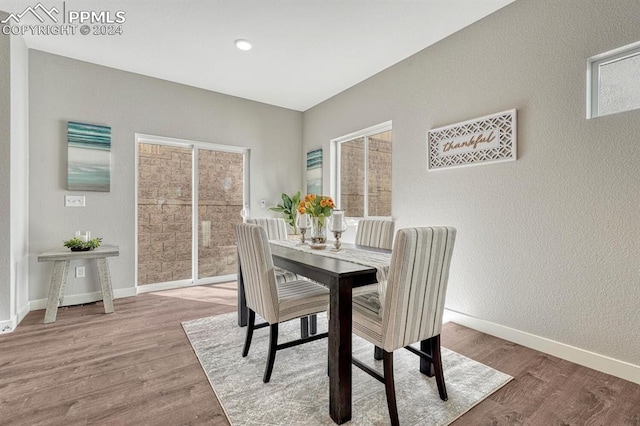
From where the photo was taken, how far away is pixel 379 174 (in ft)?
12.8

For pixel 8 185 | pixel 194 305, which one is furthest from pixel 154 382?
pixel 8 185

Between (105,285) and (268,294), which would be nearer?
(268,294)

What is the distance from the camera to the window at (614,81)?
1907mm

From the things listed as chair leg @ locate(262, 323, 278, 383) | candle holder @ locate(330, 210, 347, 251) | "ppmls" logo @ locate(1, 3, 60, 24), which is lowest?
chair leg @ locate(262, 323, 278, 383)

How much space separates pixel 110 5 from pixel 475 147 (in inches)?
128

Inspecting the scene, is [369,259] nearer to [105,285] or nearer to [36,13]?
[105,285]

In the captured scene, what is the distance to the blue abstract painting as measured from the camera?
10.8 ft

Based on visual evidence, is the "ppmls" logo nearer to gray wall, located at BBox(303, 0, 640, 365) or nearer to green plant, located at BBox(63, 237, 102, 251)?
green plant, located at BBox(63, 237, 102, 251)

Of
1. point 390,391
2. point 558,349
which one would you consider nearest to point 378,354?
point 390,391

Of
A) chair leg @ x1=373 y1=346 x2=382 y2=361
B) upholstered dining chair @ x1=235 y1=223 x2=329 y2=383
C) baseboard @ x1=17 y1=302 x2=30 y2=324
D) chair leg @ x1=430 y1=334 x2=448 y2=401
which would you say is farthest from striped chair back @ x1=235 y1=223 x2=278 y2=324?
baseboard @ x1=17 y1=302 x2=30 y2=324

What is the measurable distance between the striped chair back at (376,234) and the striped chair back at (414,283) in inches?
46.1

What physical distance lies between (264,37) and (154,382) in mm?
2947

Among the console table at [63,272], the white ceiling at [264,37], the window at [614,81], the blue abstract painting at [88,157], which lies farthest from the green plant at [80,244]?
the window at [614,81]

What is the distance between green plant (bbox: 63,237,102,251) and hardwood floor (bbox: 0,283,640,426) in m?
0.72
